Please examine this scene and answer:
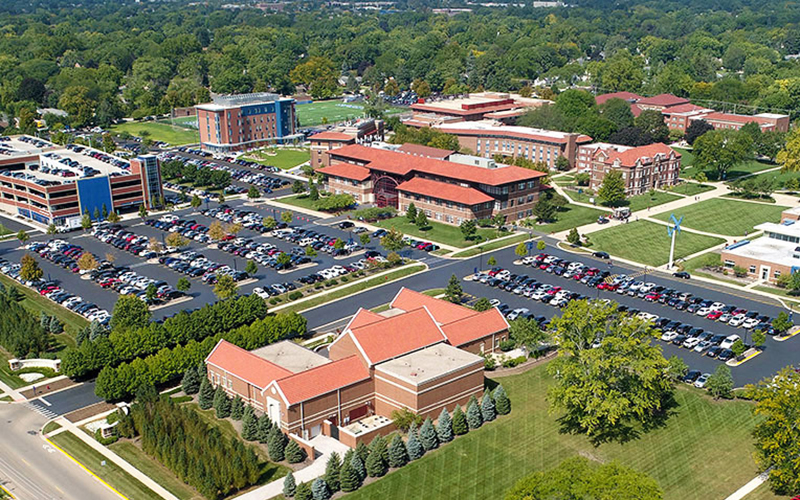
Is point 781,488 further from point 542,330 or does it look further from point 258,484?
point 258,484

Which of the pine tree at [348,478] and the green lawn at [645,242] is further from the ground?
the pine tree at [348,478]

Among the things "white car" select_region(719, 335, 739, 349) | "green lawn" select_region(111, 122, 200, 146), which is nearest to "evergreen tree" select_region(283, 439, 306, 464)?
"white car" select_region(719, 335, 739, 349)

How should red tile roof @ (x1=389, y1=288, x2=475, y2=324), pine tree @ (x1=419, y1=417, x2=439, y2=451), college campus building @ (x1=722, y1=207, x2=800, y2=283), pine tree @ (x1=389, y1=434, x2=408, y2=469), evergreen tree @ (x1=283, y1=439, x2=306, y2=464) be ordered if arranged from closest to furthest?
1. pine tree @ (x1=389, y1=434, x2=408, y2=469)
2. evergreen tree @ (x1=283, y1=439, x2=306, y2=464)
3. pine tree @ (x1=419, y1=417, x2=439, y2=451)
4. red tile roof @ (x1=389, y1=288, x2=475, y2=324)
5. college campus building @ (x1=722, y1=207, x2=800, y2=283)

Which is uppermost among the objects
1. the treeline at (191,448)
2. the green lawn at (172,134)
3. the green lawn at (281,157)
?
the treeline at (191,448)

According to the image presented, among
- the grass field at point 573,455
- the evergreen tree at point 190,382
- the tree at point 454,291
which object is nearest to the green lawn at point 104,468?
the evergreen tree at point 190,382

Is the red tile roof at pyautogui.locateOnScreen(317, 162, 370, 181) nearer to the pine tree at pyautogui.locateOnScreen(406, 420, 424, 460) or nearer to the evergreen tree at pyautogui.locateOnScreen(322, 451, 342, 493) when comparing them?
the pine tree at pyautogui.locateOnScreen(406, 420, 424, 460)

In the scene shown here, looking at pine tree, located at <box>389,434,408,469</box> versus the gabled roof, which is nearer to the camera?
pine tree, located at <box>389,434,408,469</box>

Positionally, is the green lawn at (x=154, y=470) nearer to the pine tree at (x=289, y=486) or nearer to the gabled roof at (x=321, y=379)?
the pine tree at (x=289, y=486)

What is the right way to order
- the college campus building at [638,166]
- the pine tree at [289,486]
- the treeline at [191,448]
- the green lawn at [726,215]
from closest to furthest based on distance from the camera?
1. the pine tree at [289,486]
2. the treeline at [191,448]
3. the green lawn at [726,215]
4. the college campus building at [638,166]
